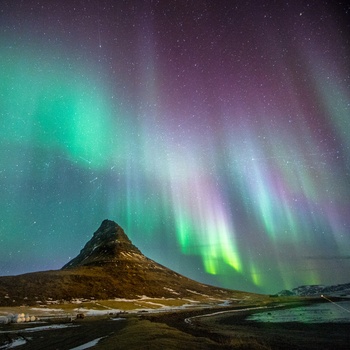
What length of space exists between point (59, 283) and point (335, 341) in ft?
625

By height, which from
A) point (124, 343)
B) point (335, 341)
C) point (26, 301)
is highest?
point (26, 301)

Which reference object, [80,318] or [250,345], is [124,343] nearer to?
[250,345]

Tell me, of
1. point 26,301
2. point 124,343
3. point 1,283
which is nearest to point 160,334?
point 124,343

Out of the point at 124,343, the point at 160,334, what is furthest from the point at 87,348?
the point at 160,334

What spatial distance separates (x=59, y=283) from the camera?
19700 centimetres

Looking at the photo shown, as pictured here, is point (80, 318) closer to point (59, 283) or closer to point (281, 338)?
point (281, 338)

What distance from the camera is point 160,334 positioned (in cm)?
4216

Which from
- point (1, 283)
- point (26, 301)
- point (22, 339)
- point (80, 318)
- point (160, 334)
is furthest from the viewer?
point (1, 283)

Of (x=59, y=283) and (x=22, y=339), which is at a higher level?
(x=59, y=283)

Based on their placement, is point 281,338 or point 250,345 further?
point 281,338

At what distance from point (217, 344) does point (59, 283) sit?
7300 inches

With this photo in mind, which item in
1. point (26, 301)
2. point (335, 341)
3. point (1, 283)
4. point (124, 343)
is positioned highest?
point (1, 283)

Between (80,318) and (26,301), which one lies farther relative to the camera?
(26,301)

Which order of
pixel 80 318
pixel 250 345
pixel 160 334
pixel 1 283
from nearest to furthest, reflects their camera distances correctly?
pixel 250 345 < pixel 160 334 < pixel 80 318 < pixel 1 283
